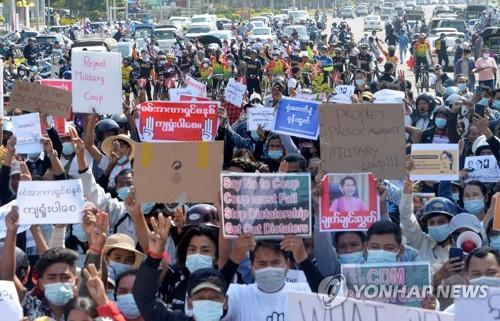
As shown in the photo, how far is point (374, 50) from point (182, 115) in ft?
74.8

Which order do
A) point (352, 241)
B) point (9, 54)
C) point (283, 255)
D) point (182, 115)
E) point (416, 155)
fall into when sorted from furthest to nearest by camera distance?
point (9, 54) < point (182, 115) < point (416, 155) < point (352, 241) < point (283, 255)

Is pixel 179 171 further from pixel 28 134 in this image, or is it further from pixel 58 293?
pixel 28 134

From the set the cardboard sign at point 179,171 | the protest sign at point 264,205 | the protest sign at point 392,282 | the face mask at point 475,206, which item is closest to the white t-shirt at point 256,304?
the protest sign at point 392,282

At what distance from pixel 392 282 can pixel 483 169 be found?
3.88 metres

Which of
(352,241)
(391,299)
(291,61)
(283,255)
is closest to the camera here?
(391,299)

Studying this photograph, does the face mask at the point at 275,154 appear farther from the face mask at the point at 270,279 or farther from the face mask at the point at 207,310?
the face mask at the point at 207,310

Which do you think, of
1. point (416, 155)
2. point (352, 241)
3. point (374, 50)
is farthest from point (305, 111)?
point (374, 50)

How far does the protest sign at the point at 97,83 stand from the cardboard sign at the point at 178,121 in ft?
1.16

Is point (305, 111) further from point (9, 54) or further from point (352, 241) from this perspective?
point (9, 54)

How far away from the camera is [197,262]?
247 inches

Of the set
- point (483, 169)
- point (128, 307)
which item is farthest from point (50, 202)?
point (483, 169)

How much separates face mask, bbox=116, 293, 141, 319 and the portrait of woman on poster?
1.36m

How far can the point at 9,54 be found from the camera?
38.7m

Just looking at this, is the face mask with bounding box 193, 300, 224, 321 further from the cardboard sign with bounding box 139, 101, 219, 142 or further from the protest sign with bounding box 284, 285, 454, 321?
the cardboard sign with bounding box 139, 101, 219, 142
